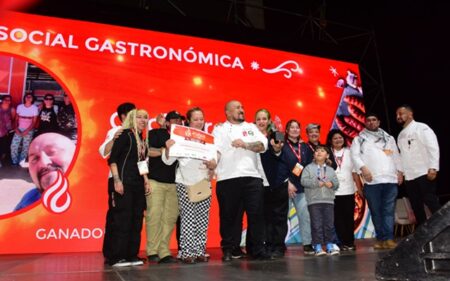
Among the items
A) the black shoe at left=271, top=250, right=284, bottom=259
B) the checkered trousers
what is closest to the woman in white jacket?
the checkered trousers

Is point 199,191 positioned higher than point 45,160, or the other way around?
point 45,160

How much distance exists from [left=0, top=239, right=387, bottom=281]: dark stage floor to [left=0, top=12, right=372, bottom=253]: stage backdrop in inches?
36.1

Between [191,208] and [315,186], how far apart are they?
1.23 meters

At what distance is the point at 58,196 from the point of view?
4340mm

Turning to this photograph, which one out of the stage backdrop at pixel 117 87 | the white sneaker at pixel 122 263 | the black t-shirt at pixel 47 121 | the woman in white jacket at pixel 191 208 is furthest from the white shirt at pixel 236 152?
the black t-shirt at pixel 47 121

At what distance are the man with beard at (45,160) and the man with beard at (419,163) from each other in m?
3.73

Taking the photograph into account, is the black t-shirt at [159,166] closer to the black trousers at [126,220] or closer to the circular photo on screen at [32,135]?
the black trousers at [126,220]

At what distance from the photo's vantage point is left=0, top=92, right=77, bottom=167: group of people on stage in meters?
4.29

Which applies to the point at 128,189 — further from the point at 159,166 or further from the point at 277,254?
the point at 277,254

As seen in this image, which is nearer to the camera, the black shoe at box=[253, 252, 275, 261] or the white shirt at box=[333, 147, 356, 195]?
the black shoe at box=[253, 252, 275, 261]

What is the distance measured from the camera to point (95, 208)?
14.7 feet

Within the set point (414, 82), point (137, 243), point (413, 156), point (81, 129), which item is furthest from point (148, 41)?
point (414, 82)

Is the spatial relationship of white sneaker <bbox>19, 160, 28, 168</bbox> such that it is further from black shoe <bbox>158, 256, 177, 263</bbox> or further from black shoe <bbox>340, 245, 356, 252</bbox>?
black shoe <bbox>340, 245, 356, 252</bbox>

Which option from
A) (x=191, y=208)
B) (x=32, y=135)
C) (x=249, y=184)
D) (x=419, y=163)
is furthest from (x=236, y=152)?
(x=32, y=135)
